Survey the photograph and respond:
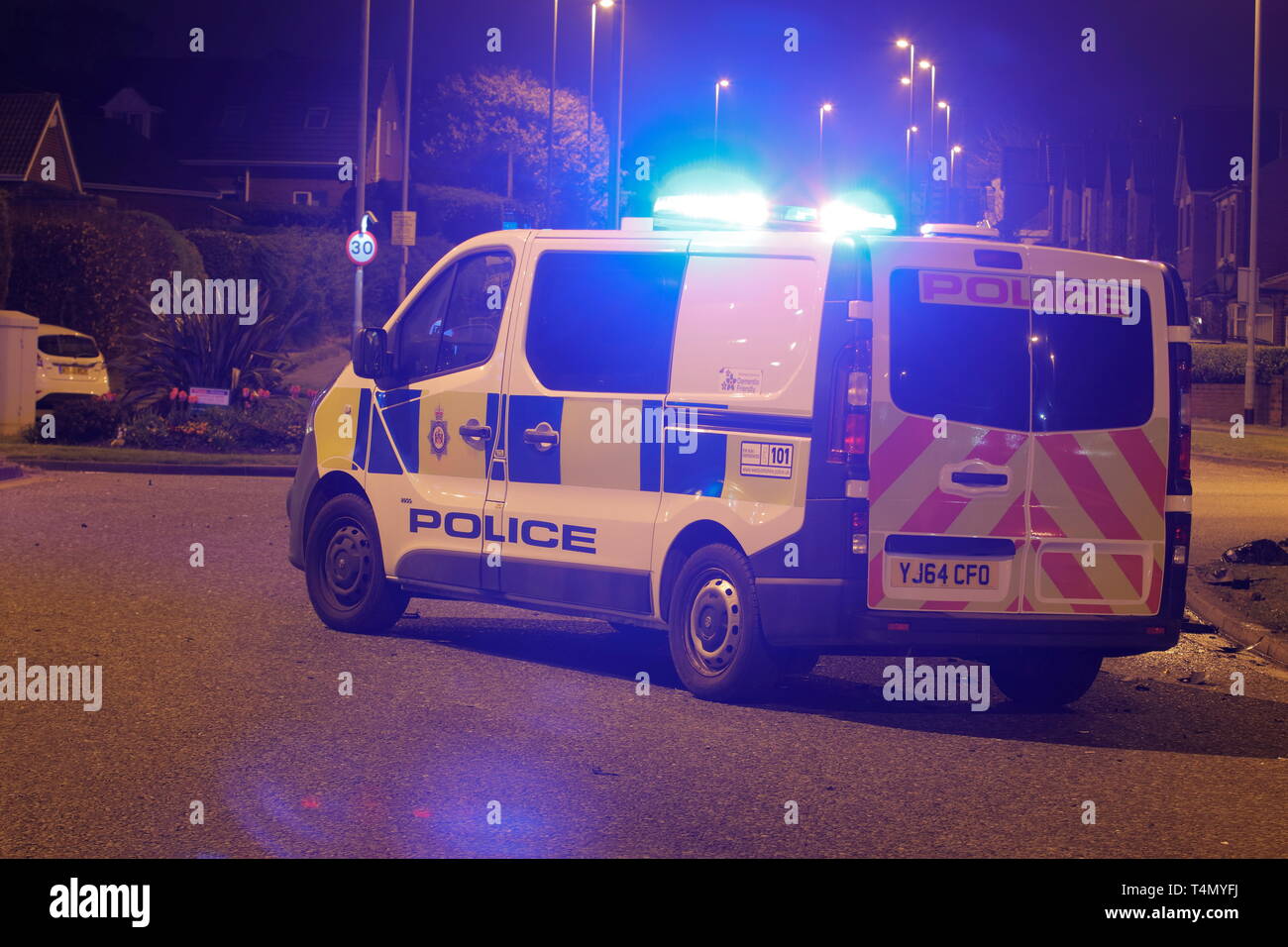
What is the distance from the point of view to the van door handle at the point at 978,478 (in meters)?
8.38

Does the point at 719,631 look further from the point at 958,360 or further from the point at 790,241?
the point at 790,241

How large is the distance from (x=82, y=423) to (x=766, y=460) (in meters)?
19.0

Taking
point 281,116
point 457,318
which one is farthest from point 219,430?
point 281,116

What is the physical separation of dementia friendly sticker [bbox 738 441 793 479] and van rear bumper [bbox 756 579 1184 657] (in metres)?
0.51

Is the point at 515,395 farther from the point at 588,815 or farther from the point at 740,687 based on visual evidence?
the point at 588,815

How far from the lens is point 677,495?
354 inches

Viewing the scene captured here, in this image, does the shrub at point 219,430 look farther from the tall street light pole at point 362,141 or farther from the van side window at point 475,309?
the van side window at point 475,309

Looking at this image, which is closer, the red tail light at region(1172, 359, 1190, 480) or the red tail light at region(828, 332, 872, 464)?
the red tail light at region(828, 332, 872, 464)

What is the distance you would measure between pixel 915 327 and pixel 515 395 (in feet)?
7.84

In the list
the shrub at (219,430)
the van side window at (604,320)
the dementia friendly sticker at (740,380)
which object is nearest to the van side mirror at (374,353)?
the van side window at (604,320)

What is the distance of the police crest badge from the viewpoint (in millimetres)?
10180

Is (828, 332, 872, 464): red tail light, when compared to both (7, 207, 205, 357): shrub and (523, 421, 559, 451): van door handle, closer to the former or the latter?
(523, 421, 559, 451): van door handle

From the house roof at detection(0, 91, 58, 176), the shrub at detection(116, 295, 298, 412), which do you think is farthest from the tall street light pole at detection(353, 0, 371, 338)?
the house roof at detection(0, 91, 58, 176)
